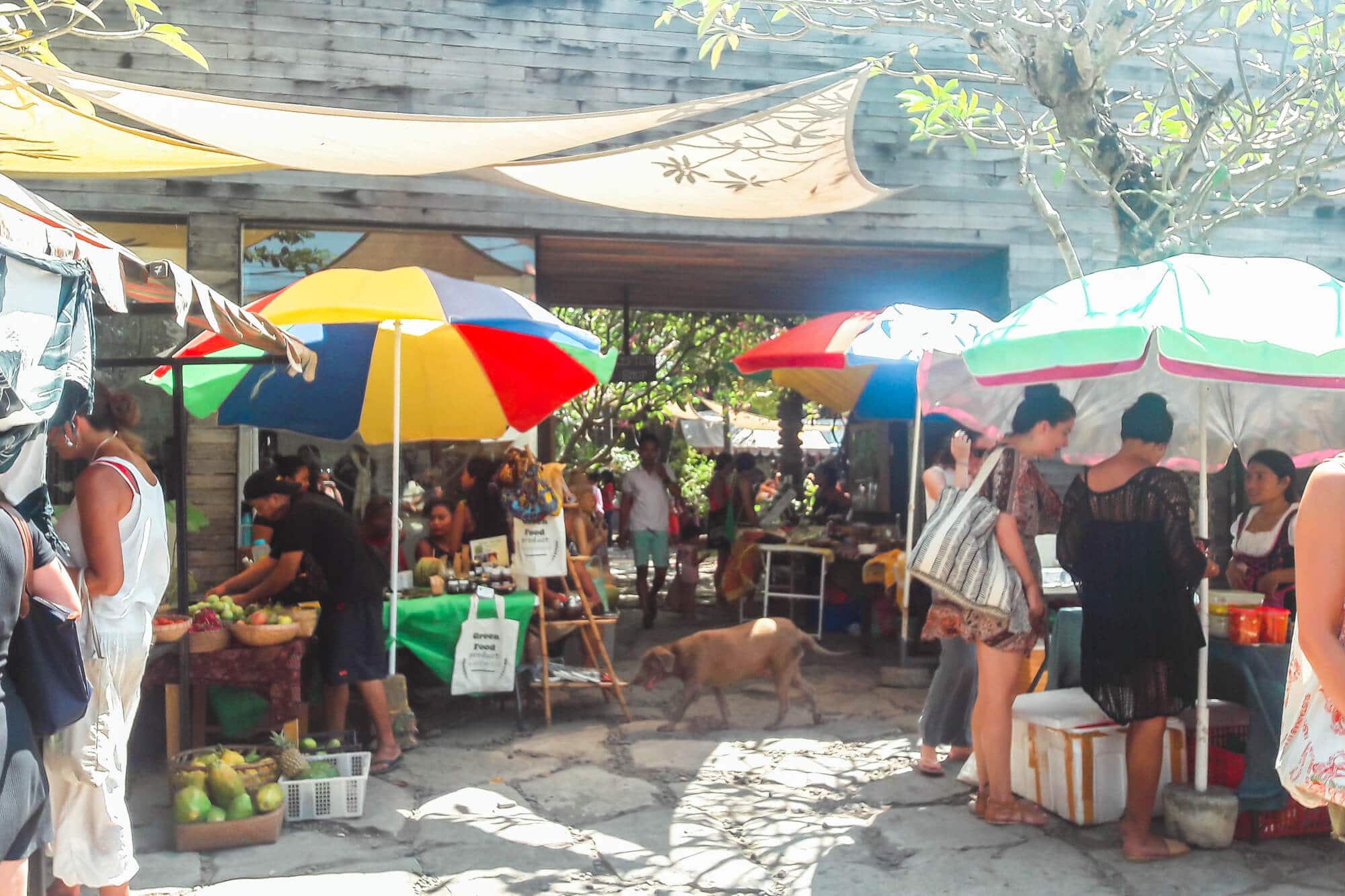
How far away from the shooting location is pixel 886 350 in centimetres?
693

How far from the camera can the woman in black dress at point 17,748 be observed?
2.65 meters

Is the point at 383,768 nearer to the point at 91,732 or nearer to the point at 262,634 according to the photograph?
the point at 262,634

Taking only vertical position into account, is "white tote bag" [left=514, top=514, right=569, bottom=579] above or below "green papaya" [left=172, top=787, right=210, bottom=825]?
above

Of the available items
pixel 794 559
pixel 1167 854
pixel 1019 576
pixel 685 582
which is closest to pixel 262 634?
pixel 1019 576

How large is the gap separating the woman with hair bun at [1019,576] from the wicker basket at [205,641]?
3.26 meters

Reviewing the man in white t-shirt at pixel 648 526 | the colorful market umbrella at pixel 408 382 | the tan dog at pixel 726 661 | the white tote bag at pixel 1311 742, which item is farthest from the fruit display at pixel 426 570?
the white tote bag at pixel 1311 742

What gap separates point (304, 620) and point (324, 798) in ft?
3.26

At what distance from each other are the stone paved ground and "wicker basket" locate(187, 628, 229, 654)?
682mm

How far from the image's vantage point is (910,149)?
9.51 metres

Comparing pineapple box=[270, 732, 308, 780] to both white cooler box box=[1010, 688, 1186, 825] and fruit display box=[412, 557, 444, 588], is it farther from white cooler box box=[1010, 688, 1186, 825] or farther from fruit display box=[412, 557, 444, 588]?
white cooler box box=[1010, 688, 1186, 825]

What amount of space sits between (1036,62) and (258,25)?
5.62m

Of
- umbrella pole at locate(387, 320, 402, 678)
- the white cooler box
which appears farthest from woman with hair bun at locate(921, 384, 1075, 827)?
umbrella pole at locate(387, 320, 402, 678)

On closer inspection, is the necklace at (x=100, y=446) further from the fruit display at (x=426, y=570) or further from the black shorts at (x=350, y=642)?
the fruit display at (x=426, y=570)

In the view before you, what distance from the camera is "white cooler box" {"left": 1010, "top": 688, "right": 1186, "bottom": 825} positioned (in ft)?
15.6
